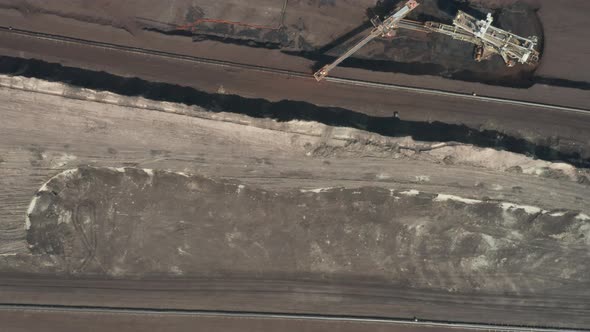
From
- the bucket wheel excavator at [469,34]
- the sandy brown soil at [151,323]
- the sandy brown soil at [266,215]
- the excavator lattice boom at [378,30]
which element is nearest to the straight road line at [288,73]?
the excavator lattice boom at [378,30]

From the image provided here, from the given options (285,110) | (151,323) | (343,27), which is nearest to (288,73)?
(285,110)

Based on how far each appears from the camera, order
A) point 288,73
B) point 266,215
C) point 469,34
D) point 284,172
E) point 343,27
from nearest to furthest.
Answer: point 284,172 → point 266,215 → point 469,34 → point 288,73 → point 343,27

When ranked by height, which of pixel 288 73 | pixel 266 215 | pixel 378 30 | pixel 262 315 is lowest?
pixel 262 315

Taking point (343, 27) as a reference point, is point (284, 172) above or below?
below

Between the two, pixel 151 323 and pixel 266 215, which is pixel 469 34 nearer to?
pixel 266 215

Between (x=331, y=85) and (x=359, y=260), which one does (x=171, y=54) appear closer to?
(x=331, y=85)

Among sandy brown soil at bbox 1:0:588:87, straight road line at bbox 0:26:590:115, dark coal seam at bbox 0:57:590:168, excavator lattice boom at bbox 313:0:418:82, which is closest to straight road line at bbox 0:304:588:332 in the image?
dark coal seam at bbox 0:57:590:168

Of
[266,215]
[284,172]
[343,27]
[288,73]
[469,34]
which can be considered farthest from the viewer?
[343,27]

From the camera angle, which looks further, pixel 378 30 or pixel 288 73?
pixel 288 73

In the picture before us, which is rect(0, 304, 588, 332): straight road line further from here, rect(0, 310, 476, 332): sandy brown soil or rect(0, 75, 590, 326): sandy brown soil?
rect(0, 75, 590, 326): sandy brown soil

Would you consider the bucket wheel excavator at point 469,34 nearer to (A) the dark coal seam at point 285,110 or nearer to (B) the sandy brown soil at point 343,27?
(B) the sandy brown soil at point 343,27
